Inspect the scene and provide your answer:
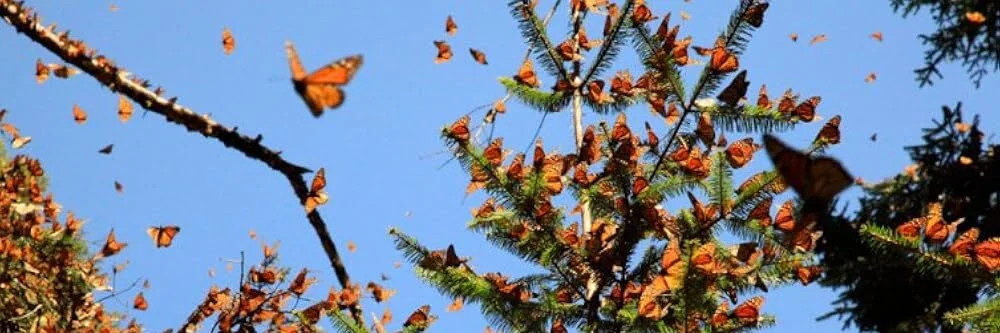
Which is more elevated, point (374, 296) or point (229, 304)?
point (229, 304)

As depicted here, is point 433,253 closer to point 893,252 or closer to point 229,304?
point 893,252

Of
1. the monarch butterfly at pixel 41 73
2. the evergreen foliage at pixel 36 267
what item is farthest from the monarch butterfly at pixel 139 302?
the monarch butterfly at pixel 41 73

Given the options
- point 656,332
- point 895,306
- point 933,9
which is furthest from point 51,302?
point 933,9

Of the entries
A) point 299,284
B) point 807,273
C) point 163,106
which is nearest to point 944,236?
point 807,273

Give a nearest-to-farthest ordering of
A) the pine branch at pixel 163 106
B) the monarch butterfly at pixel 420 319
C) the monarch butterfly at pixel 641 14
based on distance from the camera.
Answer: the pine branch at pixel 163 106
the monarch butterfly at pixel 641 14
the monarch butterfly at pixel 420 319

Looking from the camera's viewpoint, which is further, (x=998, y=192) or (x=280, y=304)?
(x=280, y=304)

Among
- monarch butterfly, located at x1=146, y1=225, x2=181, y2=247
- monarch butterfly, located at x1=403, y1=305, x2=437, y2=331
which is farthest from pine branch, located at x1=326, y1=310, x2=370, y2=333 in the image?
monarch butterfly, located at x1=146, y1=225, x2=181, y2=247

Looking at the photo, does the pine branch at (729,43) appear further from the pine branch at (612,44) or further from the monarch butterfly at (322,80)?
the monarch butterfly at (322,80)
